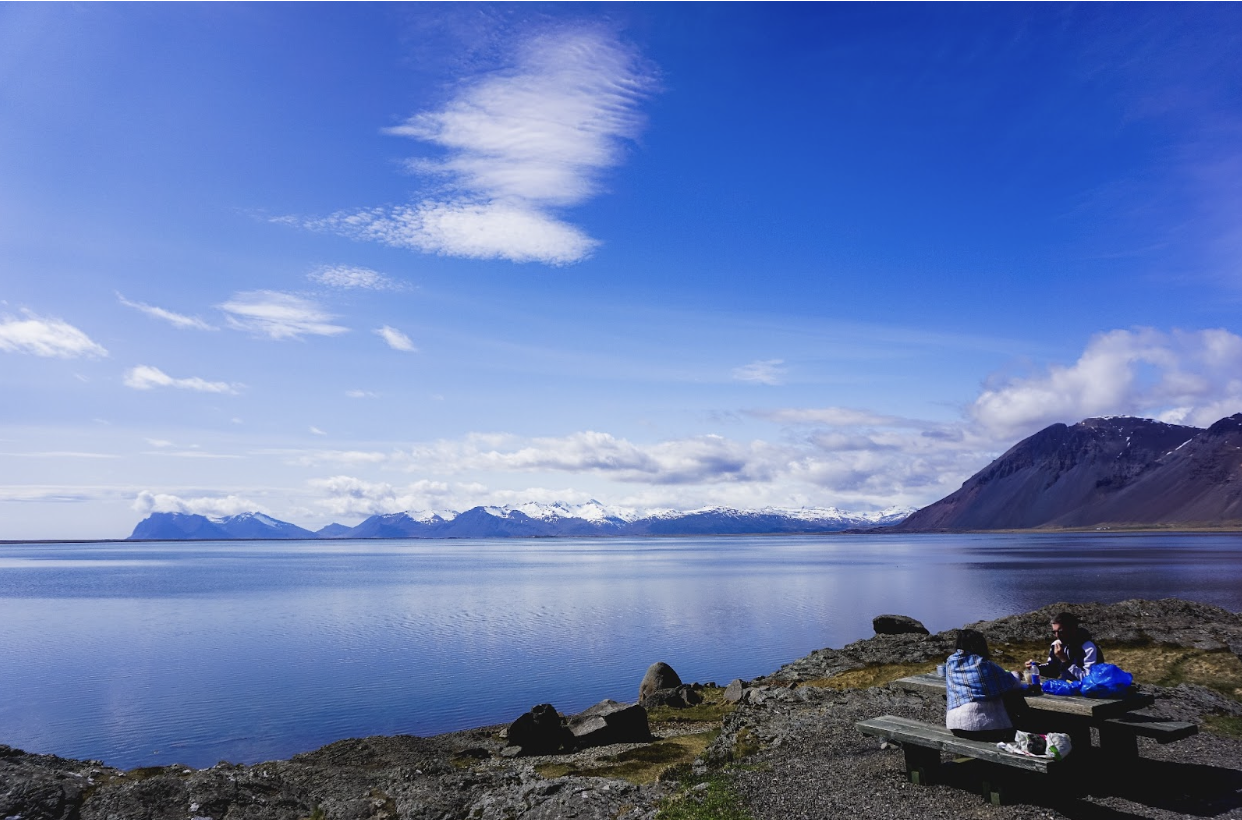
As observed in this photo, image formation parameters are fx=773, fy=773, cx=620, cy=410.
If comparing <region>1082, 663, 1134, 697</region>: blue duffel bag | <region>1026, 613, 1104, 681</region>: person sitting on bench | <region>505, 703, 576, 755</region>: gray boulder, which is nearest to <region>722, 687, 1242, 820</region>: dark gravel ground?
<region>1082, 663, 1134, 697</region>: blue duffel bag

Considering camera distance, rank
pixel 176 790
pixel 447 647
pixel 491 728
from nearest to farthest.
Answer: pixel 176 790, pixel 491 728, pixel 447 647

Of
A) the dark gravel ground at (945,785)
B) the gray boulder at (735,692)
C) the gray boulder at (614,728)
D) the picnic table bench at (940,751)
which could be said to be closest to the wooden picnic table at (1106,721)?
the dark gravel ground at (945,785)

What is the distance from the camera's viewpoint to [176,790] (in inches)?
725

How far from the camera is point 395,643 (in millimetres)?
53750

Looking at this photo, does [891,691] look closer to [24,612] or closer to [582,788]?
[582,788]

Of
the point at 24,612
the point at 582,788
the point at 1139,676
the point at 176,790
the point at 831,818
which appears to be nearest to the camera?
the point at 831,818

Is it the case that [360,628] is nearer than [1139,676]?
No

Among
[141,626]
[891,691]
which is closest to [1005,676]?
[891,691]

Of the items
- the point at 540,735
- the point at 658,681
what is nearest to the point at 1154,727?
the point at 540,735

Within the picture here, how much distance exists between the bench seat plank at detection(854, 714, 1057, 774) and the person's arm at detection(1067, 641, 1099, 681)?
116 inches

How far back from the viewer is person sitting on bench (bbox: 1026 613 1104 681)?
1445 centimetres

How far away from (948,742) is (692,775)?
214 inches

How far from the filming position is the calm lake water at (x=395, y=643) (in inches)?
1321

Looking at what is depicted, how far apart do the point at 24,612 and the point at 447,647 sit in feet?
180
